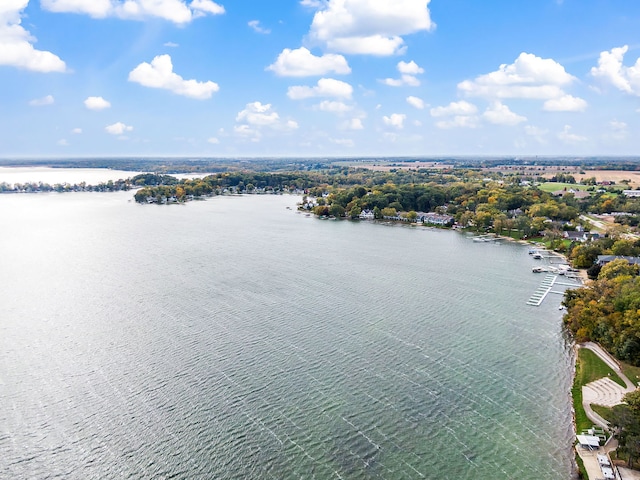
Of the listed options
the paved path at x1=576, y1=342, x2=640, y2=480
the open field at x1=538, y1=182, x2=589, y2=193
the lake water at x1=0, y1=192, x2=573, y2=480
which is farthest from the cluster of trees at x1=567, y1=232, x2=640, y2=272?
the open field at x1=538, y1=182, x2=589, y2=193

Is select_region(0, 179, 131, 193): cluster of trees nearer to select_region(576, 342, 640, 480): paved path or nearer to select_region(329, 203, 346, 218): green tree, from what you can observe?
select_region(329, 203, 346, 218): green tree

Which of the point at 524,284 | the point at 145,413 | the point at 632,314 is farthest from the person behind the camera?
the point at 524,284

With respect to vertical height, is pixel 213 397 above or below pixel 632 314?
below

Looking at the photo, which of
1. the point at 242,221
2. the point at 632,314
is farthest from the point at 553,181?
the point at 632,314

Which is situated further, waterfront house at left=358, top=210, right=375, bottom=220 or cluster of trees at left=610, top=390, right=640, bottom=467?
waterfront house at left=358, top=210, right=375, bottom=220

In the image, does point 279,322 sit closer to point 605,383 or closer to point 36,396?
point 36,396

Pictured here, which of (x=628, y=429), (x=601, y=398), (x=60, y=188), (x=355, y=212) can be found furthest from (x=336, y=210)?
(x=60, y=188)
